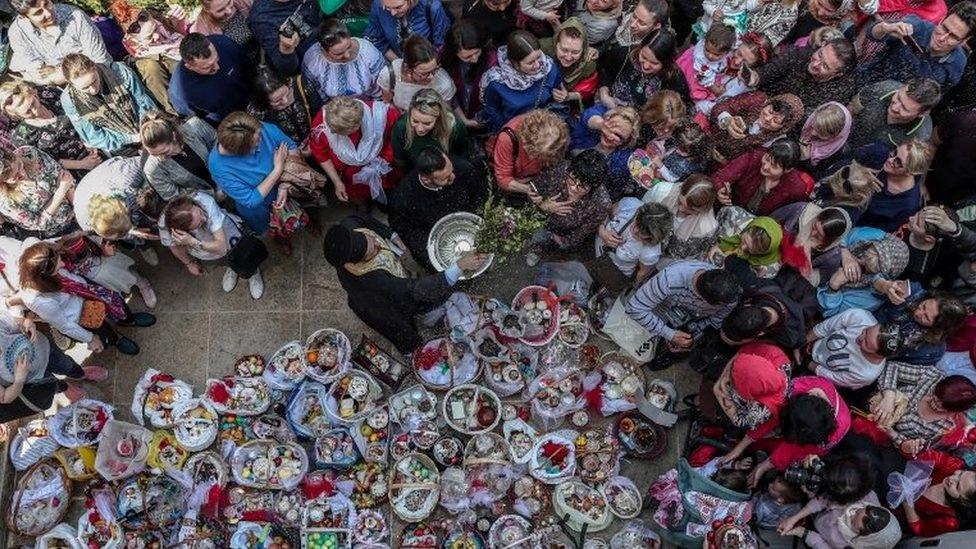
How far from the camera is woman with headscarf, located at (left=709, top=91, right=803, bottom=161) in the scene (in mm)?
5727

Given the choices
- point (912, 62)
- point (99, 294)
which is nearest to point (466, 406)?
point (99, 294)

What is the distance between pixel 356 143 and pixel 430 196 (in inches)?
29.7

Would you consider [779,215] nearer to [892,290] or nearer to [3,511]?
[892,290]

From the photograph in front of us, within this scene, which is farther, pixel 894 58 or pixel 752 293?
pixel 894 58

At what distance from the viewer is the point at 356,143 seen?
579cm

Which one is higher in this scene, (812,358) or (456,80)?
(456,80)

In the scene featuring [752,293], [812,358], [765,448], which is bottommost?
[765,448]

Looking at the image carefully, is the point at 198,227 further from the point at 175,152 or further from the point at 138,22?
the point at 138,22

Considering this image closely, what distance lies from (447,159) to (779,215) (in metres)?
2.80

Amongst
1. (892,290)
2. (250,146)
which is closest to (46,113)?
(250,146)

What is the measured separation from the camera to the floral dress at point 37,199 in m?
5.69

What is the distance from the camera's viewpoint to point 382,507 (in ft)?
20.0

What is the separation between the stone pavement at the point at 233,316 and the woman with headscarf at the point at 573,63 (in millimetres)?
1596

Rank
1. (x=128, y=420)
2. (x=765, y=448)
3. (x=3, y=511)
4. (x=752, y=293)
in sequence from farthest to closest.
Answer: (x=128, y=420) → (x=3, y=511) → (x=765, y=448) → (x=752, y=293)
